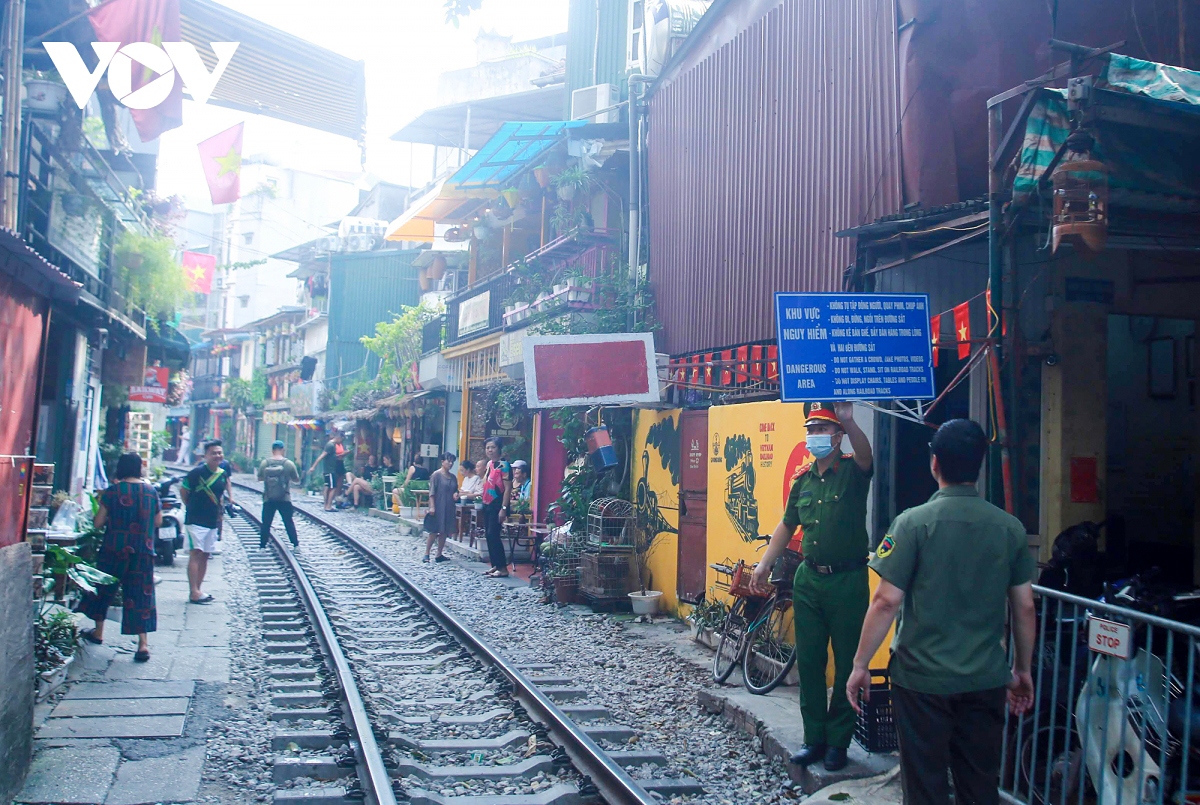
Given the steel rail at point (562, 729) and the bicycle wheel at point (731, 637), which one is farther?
the bicycle wheel at point (731, 637)

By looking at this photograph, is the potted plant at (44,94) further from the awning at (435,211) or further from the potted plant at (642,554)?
the potted plant at (642,554)

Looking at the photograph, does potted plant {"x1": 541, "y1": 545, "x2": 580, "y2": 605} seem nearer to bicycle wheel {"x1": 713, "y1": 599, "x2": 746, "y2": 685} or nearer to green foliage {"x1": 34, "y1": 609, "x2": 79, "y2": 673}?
bicycle wheel {"x1": 713, "y1": 599, "x2": 746, "y2": 685}

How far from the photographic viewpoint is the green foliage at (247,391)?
5031 centimetres

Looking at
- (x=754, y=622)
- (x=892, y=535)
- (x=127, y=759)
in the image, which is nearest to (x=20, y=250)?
(x=127, y=759)

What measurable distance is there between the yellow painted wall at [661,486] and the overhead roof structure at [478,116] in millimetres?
16211

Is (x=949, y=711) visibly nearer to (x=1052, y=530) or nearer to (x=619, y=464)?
(x=1052, y=530)

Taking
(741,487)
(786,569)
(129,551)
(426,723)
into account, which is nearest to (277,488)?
(129,551)

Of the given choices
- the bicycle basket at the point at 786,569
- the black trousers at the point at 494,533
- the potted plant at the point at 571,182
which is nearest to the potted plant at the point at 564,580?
the black trousers at the point at 494,533

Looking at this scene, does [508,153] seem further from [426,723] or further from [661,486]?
[426,723]

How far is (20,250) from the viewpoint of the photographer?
483 cm

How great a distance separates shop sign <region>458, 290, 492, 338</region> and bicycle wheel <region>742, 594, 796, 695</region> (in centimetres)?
1281

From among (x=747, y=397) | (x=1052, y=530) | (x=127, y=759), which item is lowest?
(x=127, y=759)

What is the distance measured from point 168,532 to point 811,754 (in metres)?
10.2

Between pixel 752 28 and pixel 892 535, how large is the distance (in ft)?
26.1
